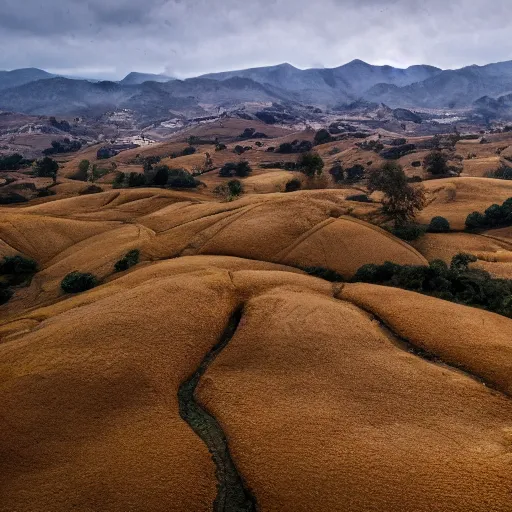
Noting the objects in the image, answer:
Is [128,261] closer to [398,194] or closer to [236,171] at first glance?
[398,194]

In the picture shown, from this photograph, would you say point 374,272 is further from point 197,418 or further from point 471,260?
point 197,418

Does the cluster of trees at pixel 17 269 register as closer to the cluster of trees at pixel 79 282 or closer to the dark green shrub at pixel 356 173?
the cluster of trees at pixel 79 282

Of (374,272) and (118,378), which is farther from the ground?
(118,378)

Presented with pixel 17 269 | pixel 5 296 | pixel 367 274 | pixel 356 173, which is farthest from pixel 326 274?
pixel 356 173

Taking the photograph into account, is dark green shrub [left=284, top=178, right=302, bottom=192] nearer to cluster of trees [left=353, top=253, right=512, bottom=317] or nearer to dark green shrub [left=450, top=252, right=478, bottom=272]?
dark green shrub [left=450, top=252, right=478, bottom=272]

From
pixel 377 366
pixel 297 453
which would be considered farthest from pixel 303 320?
pixel 297 453

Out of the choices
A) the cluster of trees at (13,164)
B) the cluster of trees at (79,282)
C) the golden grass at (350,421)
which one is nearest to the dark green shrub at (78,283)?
the cluster of trees at (79,282)

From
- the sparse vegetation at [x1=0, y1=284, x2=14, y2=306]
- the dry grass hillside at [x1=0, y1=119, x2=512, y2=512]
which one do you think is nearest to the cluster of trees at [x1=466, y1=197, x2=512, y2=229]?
the dry grass hillside at [x1=0, y1=119, x2=512, y2=512]
